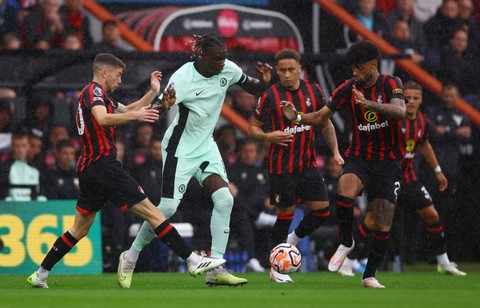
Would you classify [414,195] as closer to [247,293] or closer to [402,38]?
[402,38]

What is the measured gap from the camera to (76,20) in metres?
15.0

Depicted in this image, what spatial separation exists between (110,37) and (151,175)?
1.84m

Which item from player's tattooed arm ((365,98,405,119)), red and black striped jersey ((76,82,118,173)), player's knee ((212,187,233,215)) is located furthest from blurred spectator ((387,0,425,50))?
red and black striped jersey ((76,82,118,173))

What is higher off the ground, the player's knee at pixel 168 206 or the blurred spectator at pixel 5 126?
the blurred spectator at pixel 5 126

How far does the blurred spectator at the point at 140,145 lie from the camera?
14.5 metres

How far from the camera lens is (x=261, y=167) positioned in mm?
14969

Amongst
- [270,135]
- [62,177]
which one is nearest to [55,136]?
[62,177]

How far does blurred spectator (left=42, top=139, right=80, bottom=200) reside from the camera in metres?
14.1

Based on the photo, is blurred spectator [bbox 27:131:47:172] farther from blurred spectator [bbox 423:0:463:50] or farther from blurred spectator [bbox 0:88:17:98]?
blurred spectator [bbox 423:0:463:50]

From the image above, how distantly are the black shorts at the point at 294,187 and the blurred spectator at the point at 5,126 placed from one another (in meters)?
3.91

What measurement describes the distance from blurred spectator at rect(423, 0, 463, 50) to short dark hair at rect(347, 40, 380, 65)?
21.2ft

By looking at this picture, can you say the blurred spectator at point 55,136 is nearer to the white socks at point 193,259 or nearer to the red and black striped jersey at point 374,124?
the white socks at point 193,259

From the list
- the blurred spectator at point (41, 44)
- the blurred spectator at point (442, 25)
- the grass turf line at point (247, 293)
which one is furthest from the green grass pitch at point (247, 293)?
the blurred spectator at point (442, 25)

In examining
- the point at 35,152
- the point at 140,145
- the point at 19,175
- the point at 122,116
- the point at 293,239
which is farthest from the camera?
the point at 140,145
